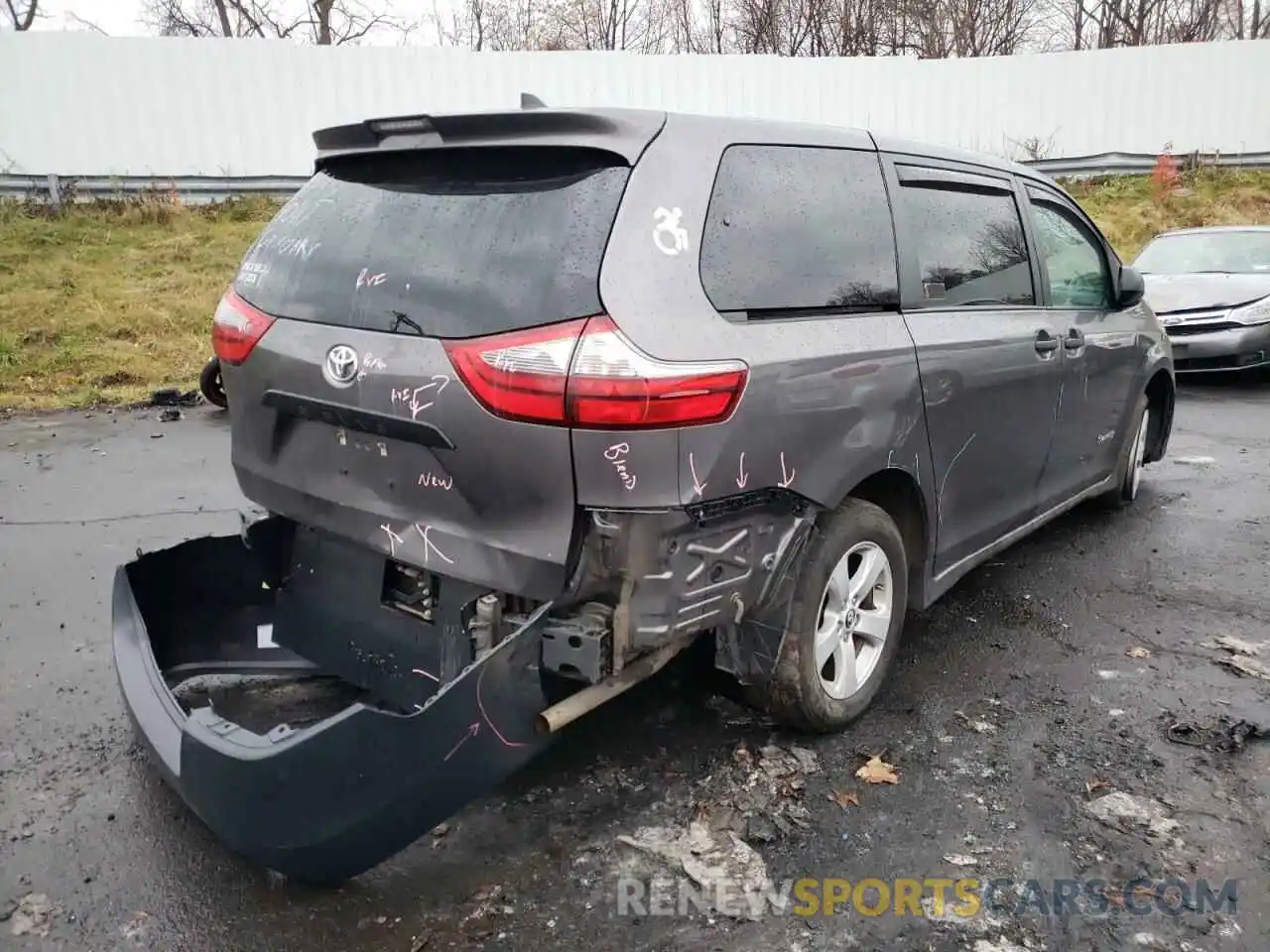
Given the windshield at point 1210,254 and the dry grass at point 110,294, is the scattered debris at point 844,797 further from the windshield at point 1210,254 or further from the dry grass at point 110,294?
the windshield at point 1210,254

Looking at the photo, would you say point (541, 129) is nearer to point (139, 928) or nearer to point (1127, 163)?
point (139, 928)

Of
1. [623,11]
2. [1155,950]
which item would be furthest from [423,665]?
[623,11]

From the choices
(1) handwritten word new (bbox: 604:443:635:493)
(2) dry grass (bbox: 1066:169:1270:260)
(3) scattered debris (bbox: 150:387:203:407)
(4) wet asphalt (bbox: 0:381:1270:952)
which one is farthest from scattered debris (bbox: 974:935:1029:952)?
(2) dry grass (bbox: 1066:169:1270:260)

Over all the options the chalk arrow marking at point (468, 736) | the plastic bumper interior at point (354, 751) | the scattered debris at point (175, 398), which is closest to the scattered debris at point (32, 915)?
the plastic bumper interior at point (354, 751)

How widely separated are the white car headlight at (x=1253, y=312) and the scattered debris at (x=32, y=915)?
10.2m

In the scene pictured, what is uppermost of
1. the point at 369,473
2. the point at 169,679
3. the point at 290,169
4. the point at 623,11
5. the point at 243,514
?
the point at 623,11

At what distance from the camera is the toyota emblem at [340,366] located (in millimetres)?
2582

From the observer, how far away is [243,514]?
3.26 m

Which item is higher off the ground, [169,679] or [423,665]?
[423,665]

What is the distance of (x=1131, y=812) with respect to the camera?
286 centimetres

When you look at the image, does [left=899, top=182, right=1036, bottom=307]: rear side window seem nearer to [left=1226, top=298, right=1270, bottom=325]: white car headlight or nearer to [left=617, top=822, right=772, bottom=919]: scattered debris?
[left=617, top=822, right=772, bottom=919]: scattered debris

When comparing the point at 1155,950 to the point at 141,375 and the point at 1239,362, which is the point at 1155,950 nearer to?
the point at 1239,362

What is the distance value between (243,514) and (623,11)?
26.6 m

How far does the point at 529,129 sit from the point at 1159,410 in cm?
487
